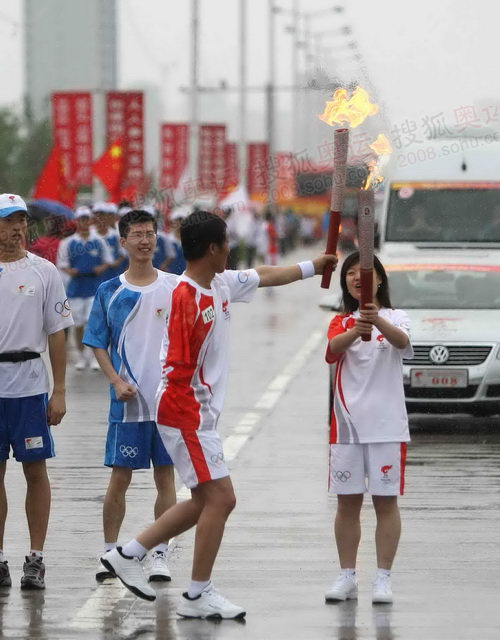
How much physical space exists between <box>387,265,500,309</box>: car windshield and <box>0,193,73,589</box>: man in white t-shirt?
6.85m

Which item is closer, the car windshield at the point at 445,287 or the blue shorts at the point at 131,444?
the blue shorts at the point at 131,444

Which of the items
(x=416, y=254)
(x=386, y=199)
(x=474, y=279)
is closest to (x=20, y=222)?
(x=474, y=279)

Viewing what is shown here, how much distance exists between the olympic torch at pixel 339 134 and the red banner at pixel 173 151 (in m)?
41.8

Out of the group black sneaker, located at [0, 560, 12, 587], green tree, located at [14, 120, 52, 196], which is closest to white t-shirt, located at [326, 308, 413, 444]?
black sneaker, located at [0, 560, 12, 587]

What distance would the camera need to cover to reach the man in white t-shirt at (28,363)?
24.9ft

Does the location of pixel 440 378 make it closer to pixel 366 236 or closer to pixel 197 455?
pixel 366 236

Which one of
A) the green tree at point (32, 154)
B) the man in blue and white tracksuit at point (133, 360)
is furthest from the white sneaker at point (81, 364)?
the green tree at point (32, 154)

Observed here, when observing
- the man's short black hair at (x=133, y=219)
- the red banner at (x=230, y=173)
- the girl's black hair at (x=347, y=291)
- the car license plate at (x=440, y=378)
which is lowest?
the red banner at (x=230, y=173)

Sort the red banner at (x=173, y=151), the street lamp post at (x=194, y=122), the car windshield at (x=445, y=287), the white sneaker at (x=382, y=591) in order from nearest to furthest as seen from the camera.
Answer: the white sneaker at (x=382, y=591) < the car windshield at (x=445, y=287) < the street lamp post at (x=194, y=122) < the red banner at (x=173, y=151)

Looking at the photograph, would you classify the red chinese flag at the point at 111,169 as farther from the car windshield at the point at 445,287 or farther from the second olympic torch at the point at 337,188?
the second olympic torch at the point at 337,188

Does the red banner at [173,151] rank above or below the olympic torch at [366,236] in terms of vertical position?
below

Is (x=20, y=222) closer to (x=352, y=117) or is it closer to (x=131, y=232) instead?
(x=131, y=232)

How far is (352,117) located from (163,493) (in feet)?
6.58

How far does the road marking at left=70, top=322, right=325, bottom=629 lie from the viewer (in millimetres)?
7023
